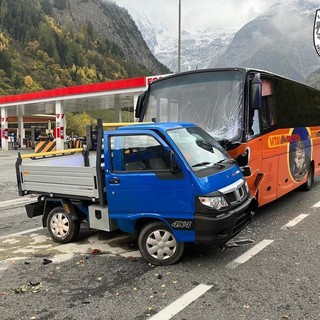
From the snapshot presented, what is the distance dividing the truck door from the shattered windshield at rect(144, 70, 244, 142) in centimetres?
186

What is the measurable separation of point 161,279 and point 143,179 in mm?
1242

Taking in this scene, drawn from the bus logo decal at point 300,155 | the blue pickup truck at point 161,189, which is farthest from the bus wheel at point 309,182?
the blue pickup truck at point 161,189

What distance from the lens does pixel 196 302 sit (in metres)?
4.20

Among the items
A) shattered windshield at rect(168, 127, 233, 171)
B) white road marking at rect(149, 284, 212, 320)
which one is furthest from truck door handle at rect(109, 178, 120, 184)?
white road marking at rect(149, 284, 212, 320)

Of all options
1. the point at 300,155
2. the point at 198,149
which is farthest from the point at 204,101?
the point at 300,155

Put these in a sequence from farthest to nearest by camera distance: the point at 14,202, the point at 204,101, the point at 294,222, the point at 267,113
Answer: the point at 14,202 < the point at 267,113 < the point at 294,222 < the point at 204,101

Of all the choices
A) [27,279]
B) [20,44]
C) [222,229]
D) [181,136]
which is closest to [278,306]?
[222,229]

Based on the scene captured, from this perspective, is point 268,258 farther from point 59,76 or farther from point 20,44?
point 20,44

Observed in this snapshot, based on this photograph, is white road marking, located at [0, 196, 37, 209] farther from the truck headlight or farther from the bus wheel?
the bus wheel

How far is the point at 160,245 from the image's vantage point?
17.5 ft

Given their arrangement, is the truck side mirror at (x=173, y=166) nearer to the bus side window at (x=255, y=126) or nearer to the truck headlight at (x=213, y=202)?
→ the truck headlight at (x=213, y=202)

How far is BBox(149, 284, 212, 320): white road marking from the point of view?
155 inches

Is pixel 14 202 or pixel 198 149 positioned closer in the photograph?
pixel 198 149

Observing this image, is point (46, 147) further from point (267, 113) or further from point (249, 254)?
point (249, 254)
